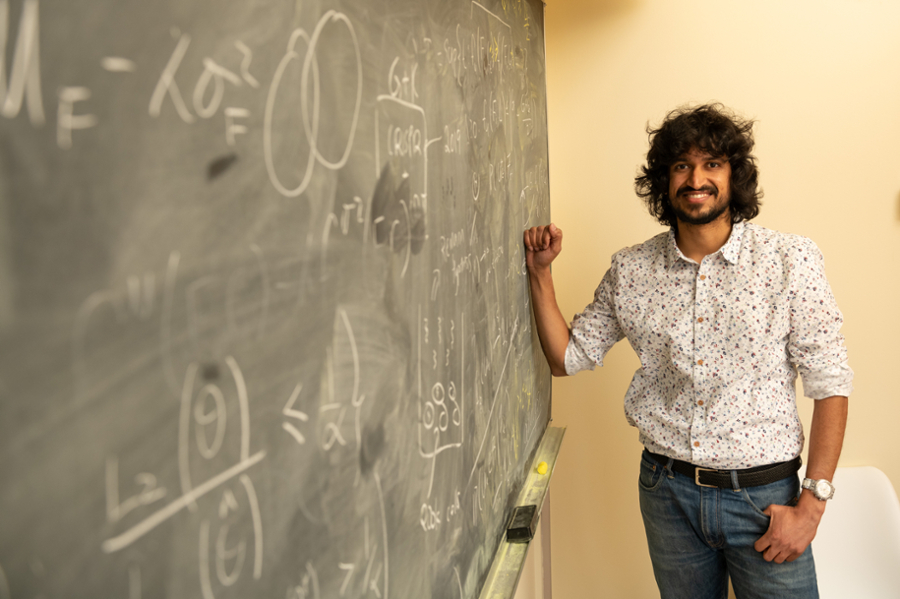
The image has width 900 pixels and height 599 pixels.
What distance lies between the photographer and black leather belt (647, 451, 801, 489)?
1545 millimetres

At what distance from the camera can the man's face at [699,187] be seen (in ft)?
5.20

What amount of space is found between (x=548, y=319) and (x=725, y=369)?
46 centimetres

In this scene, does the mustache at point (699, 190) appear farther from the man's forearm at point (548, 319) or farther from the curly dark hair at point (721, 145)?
the man's forearm at point (548, 319)

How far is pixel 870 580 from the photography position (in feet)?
7.04

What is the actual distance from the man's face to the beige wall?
69 centimetres

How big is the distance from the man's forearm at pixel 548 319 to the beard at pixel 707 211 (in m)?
0.37

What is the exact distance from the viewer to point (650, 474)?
5.67 feet

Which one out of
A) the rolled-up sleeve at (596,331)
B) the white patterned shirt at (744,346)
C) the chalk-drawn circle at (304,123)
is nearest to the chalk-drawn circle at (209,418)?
the chalk-drawn circle at (304,123)

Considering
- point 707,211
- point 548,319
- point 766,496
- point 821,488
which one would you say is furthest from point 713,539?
point 707,211

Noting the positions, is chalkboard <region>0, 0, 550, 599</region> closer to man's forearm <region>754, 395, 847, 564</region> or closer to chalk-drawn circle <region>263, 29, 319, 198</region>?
chalk-drawn circle <region>263, 29, 319, 198</region>

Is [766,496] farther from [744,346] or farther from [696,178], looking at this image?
[696,178]

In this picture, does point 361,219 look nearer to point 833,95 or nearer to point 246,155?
point 246,155

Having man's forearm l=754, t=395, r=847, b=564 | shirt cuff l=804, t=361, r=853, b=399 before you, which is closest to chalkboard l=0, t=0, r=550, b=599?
man's forearm l=754, t=395, r=847, b=564

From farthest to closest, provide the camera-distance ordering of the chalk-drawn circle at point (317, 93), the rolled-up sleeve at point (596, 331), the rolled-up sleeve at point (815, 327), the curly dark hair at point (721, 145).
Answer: the rolled-up sleeve at point (596, 331), the curly dark hair at point (721, 145), the rolled-up sleeve at point (815, 327), the chalk-drawn circle at point (317, 93)
